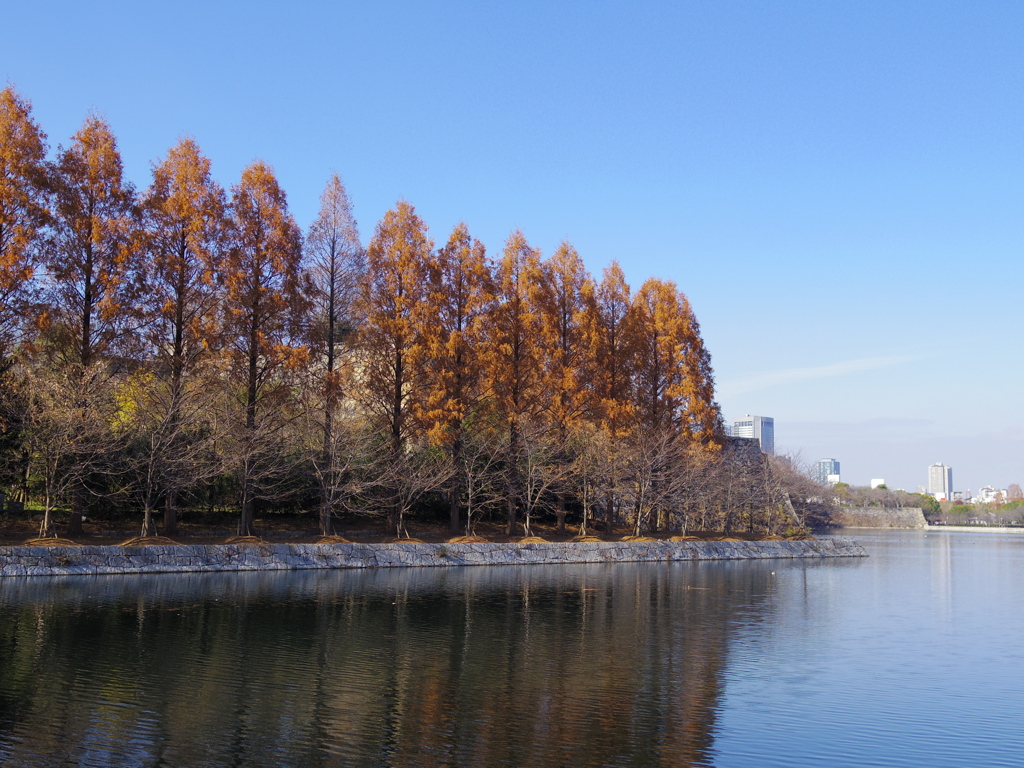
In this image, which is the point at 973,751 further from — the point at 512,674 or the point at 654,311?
the point at 654,311

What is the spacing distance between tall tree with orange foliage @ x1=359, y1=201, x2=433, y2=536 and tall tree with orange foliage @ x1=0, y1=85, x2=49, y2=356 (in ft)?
35.3

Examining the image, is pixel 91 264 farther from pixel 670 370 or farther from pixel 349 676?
pixel 670 370

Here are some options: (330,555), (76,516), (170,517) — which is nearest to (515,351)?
(330,555)

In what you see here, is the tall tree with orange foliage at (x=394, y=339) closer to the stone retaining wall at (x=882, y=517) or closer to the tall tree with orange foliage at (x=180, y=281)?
the tall tree with orange foliage at (x=180, y=281)

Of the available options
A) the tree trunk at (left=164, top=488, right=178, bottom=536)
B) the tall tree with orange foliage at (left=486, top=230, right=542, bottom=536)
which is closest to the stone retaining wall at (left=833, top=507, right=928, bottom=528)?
the tall tree with orange foliage at (left=486, top=230, right=542, bottom=536)

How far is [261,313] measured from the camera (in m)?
28.7

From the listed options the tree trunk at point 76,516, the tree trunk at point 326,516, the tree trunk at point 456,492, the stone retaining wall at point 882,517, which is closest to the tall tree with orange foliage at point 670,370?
the tree trunk at point 456,492

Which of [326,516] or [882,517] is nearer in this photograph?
[326,516]

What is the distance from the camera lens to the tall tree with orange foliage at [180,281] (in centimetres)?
2675

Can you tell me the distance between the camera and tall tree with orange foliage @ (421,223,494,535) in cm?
3172

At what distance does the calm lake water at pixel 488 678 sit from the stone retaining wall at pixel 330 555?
1.17 metres

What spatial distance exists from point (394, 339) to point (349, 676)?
20.8 m

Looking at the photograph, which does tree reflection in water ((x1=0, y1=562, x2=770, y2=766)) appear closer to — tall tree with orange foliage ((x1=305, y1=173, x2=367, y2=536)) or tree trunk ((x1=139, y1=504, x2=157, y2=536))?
tree trunk ((x1=139, y1=504, x2=157, y2=536))

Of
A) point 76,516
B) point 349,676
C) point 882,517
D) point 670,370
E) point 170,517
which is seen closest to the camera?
point 349,676
